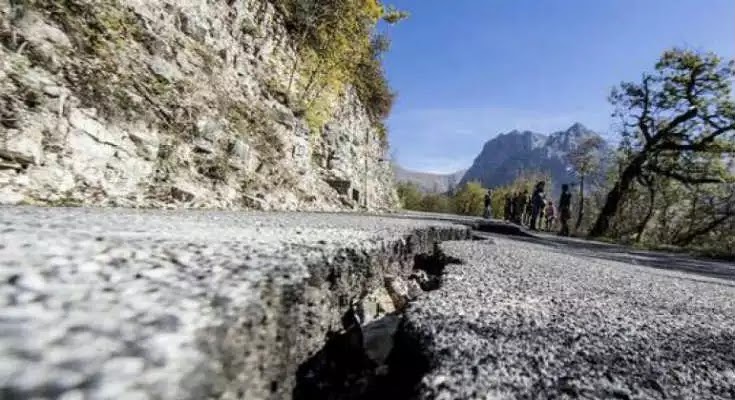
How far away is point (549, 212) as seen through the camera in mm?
17234

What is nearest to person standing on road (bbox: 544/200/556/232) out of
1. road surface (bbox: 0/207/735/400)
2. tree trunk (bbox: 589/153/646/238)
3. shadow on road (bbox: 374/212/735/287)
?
tree trunk (bbox: 589/153/646/238)

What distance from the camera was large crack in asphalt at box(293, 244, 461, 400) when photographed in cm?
88

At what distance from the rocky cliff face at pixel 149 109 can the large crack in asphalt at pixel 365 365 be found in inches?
97.2

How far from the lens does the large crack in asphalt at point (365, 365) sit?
34.6 inches

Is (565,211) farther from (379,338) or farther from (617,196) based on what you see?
(379,338)

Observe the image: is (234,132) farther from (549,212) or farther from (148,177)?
(549,212)

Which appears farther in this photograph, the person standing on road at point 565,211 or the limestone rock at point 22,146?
the person standing on road at point 565,211

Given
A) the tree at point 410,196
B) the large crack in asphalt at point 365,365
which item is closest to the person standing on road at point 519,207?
the tree at point 410,196

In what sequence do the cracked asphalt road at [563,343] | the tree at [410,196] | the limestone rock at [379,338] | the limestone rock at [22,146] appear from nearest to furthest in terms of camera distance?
the cracked asphalt road at [563,343]
the limestone rock at [379,338]
the limestone rock at [22,146]
the tree at [410,196]

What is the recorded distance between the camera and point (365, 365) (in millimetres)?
1046

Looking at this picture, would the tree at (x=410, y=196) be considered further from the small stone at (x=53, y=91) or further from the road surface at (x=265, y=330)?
the road surface at (x=265, y=330)

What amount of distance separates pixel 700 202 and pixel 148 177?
74.2ft

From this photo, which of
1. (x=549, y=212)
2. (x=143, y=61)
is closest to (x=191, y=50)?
(x=143, y=61)

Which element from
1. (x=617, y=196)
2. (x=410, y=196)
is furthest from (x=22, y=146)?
(x=410, y=196)
